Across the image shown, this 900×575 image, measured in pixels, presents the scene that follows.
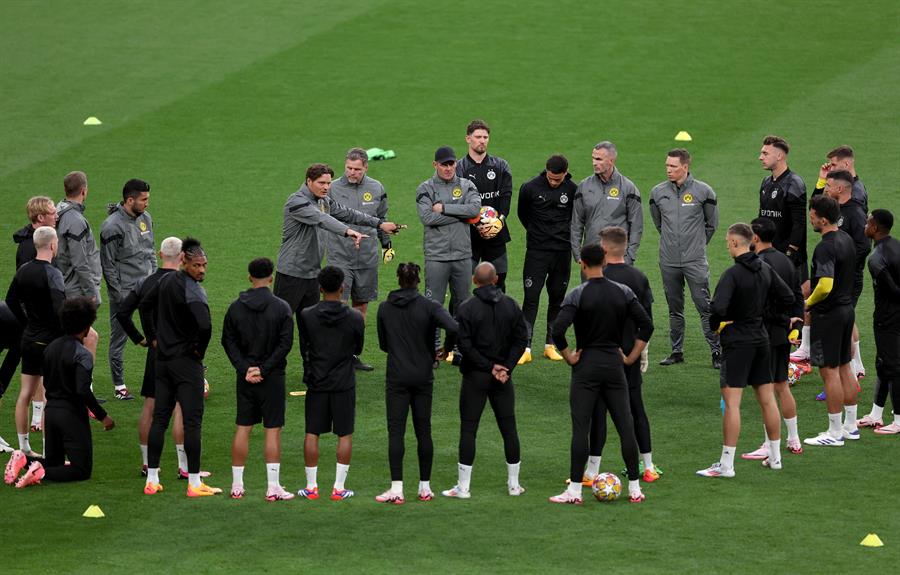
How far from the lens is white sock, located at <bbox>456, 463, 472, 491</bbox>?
1055 centimetres

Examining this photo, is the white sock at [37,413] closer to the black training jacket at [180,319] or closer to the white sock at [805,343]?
the black training jacket at [180,319]

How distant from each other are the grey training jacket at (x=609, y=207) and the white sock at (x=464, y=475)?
414 centimetres

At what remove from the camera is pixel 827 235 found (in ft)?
39.3

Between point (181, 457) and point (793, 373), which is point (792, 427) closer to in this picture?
point (793, 373)

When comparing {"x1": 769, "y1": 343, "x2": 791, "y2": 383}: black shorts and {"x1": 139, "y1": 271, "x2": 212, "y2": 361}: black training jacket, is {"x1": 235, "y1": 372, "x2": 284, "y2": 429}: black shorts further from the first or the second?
{"x1": 769, "y1": 343, "x2": 791, "y2": 383}: black shorts

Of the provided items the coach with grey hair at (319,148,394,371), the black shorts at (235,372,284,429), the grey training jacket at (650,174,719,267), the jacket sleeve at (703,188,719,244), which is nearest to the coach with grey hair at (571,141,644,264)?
the grey training jacket at (650,174,719,267)

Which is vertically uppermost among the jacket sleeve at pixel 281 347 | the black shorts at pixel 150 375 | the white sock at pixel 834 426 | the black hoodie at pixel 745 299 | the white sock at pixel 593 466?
the black hoodie at pixel 745 299

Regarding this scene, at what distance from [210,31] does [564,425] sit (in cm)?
1895

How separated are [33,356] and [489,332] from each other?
4256 millimetres

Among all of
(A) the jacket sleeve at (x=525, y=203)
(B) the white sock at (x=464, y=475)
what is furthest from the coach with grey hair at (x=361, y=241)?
(B) the white sock at (x=464, y=475)

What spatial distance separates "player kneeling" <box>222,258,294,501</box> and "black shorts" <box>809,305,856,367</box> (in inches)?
191

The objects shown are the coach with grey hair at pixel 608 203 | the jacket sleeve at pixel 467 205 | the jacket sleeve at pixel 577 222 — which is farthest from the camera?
the jacket sleeve at pixel 577 222

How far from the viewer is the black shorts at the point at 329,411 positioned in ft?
34.3

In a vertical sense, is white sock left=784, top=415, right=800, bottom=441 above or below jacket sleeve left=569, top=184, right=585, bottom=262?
below
